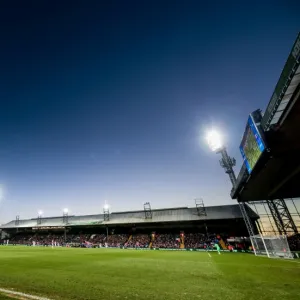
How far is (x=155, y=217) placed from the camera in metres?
50.8

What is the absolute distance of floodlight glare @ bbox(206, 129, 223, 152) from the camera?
28.2 m

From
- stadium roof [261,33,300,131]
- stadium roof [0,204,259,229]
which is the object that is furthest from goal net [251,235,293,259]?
stadium roof [0,204,259,229]

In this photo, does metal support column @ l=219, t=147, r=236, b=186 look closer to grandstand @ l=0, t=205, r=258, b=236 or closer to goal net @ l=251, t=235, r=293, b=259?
goal net @ l=251, t=235, r=293, b=259

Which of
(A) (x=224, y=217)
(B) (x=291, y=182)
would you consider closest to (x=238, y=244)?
(A) (x=224, y=217)

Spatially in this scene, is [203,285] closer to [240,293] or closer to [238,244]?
[240,293]

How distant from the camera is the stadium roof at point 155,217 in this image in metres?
43.8

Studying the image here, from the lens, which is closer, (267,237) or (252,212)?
(267,237)

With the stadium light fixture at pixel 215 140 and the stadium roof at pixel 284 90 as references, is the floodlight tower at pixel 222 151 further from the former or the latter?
the stadium roof at pixel 284 90

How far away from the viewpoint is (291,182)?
952 inches

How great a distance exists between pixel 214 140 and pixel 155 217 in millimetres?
31243

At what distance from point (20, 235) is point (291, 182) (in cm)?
8239

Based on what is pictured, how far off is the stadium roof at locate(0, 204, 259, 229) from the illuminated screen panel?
28693 millimetres

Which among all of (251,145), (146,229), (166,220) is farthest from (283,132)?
(146,229)

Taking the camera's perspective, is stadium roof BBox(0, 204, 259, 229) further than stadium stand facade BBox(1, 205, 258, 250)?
Yes
